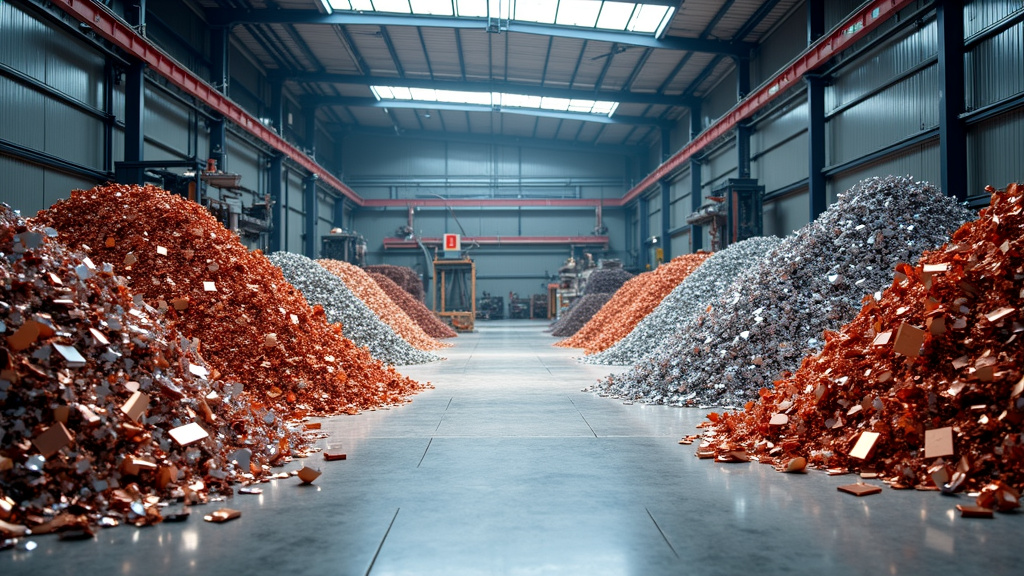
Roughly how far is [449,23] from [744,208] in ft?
31.4

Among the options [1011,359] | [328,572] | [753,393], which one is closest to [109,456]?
[328,572]

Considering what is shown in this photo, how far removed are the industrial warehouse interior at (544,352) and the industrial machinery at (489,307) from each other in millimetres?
18304

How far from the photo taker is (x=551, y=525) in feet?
10.8

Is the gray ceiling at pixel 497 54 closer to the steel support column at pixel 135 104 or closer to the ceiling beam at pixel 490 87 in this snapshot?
the ceiling beam at pixel 490 87

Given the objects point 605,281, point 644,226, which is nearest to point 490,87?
point 605,281

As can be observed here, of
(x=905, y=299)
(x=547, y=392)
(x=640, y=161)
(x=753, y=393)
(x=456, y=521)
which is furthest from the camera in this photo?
(x=640, y=161)

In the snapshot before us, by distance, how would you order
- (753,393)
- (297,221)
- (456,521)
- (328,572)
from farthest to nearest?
(297,221), (753,393), (456,521), (328,572)

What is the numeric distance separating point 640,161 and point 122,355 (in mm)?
34122

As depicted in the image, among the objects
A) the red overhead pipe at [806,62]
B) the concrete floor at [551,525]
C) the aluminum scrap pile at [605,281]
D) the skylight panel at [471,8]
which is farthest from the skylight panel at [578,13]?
the concrete floor at [551,525]

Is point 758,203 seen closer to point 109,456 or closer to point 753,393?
point 753,393

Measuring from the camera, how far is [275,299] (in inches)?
286

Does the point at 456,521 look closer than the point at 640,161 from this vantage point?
Yes

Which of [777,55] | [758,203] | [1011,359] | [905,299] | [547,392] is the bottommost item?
[547,392]

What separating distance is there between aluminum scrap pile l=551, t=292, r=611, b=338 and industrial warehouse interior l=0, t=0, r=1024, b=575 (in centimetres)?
391
